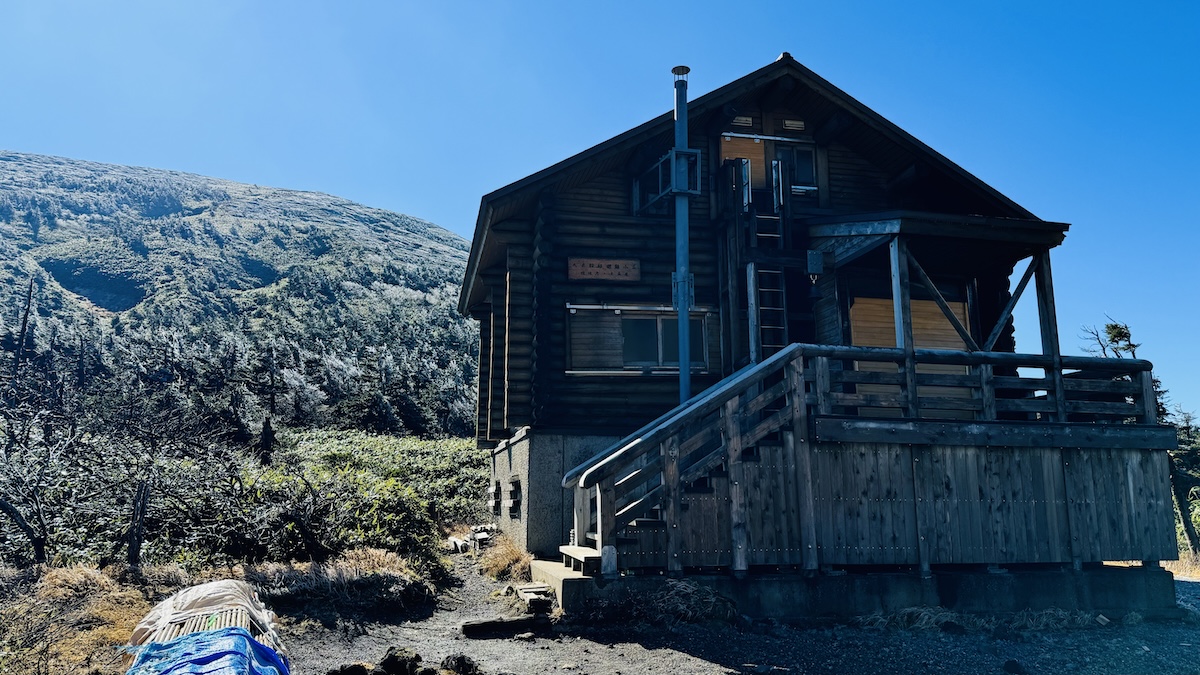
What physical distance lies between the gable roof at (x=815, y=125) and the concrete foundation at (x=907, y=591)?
19.4ft

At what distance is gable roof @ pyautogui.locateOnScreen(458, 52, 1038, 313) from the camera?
1426cm

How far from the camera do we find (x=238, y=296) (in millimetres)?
60750

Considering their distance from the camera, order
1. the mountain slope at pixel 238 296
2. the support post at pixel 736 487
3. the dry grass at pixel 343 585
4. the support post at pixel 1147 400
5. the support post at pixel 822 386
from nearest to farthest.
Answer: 1. the dry grass at pixel 343 585
2. the support post at pixel 736 487
3. the support post at pixel 822 386
4. the support post at pixel 1147 400
5. the mountain slope at pixel 238 296

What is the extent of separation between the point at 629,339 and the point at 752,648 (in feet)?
21.7

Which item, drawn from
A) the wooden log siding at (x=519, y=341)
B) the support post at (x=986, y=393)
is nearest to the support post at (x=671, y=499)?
the wooden log siding at (x=519, y=341)

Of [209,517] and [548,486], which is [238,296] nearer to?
[548,486]

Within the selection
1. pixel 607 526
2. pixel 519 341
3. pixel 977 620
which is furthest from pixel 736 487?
pixel 519 341

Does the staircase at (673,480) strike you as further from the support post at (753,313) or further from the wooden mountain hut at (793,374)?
the support post at (753,313)

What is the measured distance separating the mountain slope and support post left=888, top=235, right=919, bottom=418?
1995 centimetres

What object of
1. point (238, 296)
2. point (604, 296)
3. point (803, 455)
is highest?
point (238, 296)

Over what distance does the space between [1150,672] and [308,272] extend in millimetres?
64669

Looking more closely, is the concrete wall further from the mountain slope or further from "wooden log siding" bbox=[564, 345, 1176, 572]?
the mountain slope

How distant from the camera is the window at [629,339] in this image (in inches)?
575

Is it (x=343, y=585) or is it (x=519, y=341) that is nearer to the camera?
(x=343, y=585)
